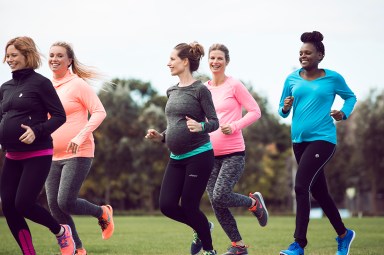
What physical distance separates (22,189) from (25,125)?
0.69 meters

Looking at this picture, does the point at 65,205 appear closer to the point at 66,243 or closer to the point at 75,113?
the point at 66,243

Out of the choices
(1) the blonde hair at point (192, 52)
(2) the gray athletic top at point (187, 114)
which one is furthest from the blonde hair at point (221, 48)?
(2) the gray athletic top at point (187, 114)

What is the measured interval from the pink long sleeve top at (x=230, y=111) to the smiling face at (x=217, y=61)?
0.23 m

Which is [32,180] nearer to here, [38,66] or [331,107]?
[38,66]

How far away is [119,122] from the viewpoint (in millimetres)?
56594

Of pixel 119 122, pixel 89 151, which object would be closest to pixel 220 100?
pixel 89 151

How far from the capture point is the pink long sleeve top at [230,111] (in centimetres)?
909

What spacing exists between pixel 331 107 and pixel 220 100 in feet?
4.63

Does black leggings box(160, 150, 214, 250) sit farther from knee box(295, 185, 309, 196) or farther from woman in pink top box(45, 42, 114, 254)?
woman in pink top box(45, 42, 114, 254)

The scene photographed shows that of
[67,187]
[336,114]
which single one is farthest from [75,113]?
[336,114]

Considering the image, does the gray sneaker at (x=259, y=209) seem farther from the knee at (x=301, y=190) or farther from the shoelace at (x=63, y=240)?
the shoelace at (x=63, y=240)

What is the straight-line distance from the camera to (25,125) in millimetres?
7590

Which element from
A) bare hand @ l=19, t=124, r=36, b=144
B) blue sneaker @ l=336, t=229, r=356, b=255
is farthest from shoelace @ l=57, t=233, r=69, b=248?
blue sneaker @ l=336, t=229, r=356, b=255

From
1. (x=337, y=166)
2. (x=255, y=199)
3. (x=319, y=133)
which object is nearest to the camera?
(x=319, y=133)
